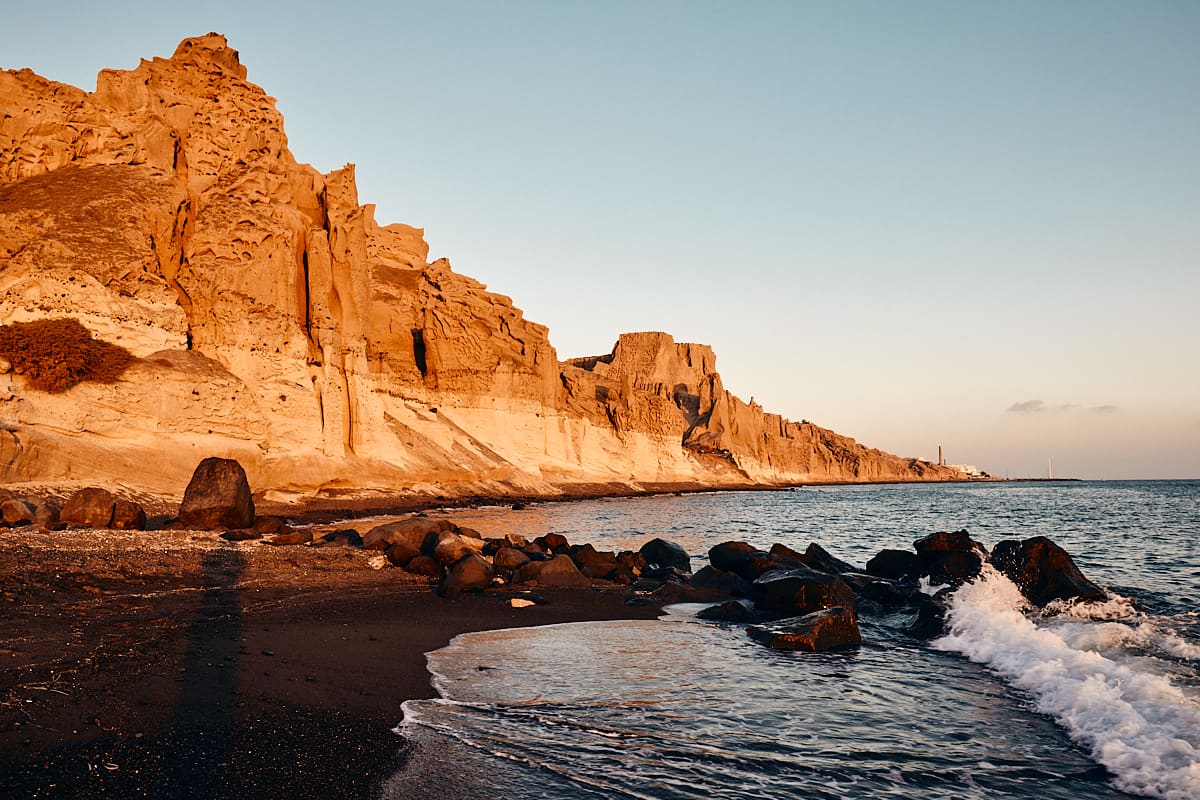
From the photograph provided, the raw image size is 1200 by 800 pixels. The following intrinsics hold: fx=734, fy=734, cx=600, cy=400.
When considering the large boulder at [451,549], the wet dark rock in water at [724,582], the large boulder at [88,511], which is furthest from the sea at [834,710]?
the large boulder at [88,511]

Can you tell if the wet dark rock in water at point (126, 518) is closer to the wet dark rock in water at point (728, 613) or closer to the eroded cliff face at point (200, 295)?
the eroded cliff face at point (200, 295)

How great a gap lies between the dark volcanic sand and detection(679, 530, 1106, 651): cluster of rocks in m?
2.47

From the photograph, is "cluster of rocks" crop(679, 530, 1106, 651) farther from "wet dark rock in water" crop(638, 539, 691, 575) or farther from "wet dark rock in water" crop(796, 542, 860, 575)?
"wet dark rock in water" crop(638, 539, 691, 575)

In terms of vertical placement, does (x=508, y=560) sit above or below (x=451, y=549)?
below

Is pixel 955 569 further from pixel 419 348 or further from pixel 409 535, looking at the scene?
pixel 419 348

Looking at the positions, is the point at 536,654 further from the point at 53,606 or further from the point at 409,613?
the point at 53,606

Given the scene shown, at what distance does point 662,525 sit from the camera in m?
38.4

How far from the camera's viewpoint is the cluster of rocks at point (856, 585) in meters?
11.3

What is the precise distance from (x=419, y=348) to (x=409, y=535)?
50.9 metres

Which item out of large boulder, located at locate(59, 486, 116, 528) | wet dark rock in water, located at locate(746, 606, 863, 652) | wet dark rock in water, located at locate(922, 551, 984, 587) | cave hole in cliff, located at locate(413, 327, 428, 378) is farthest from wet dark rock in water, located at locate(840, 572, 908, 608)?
cave hole in cliff, located at locate(413, 327, 428, 378)

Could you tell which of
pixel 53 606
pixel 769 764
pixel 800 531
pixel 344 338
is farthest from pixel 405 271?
pixel 769 764

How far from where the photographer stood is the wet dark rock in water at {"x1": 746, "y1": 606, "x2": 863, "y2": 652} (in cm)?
1068

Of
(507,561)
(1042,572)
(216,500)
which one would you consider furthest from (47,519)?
(1042,572)

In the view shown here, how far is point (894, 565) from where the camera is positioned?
18797 millimetres
